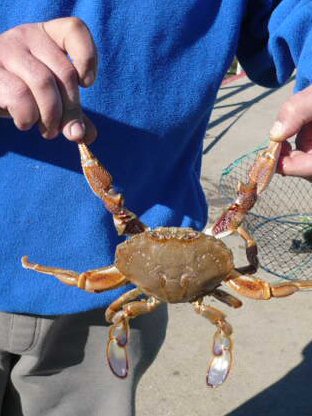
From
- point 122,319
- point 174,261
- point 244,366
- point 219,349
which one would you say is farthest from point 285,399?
point 174,261

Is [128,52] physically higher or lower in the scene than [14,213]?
higher

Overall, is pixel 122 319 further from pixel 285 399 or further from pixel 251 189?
pixel 285 399

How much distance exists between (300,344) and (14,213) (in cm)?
216

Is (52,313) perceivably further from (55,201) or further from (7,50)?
(7,50)

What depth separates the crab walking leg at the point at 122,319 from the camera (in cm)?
180

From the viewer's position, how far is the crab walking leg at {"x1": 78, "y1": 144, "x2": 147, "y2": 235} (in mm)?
1529

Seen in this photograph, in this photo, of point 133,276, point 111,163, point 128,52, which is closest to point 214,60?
point 128,52

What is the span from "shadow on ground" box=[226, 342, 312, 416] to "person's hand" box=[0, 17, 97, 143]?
219cm

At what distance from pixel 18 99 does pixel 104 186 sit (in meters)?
0.32

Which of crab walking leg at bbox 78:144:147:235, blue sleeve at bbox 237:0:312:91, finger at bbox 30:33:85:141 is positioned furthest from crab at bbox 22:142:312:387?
blue sleeve at bbox 237:0:312:91

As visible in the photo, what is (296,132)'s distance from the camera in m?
1.46

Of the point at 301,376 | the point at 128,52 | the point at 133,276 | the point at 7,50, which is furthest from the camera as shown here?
the point at 301,376

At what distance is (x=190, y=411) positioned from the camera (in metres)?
3.21

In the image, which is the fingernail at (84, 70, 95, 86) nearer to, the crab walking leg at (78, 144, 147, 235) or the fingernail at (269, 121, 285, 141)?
the crab walking leg at (78, 144, 147, 235)
